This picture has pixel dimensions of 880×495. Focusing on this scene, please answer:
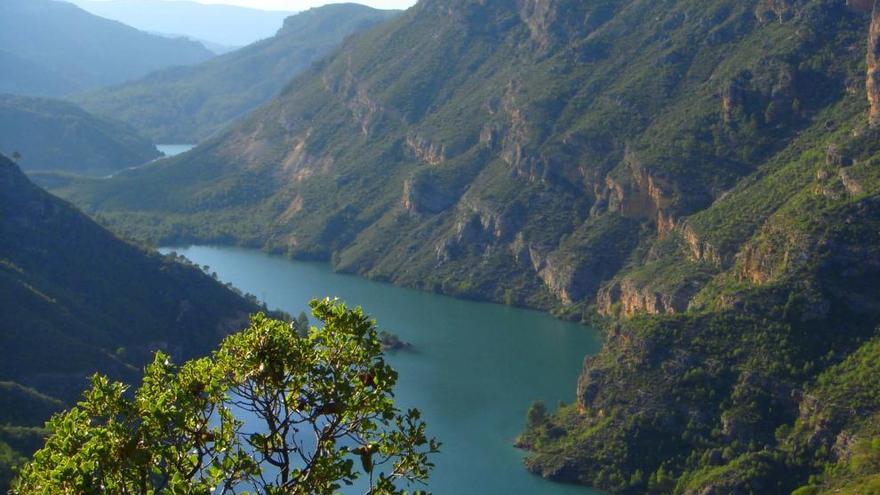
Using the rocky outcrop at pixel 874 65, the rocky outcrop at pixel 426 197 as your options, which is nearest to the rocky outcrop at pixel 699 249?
the rocky outcrop at pixel 874 65

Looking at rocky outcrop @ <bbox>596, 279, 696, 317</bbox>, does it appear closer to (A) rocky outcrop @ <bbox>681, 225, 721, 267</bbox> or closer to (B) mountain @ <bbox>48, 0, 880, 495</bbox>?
(B) mountain @ <bbox>48, 0, 880, 495</bbox>

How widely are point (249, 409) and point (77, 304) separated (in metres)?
69.3

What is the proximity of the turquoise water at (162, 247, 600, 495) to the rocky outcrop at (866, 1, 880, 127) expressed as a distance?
26657 millimetres

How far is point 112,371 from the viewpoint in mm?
76000

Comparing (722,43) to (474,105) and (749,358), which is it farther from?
(749,358)

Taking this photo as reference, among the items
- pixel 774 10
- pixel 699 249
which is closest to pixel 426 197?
pixel 774 10

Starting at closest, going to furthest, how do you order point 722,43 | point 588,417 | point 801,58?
point 588,417
point 801,58
point 722,43

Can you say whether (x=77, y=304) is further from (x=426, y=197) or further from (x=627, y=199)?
(x=426, y=197)

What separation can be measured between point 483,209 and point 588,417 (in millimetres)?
53040

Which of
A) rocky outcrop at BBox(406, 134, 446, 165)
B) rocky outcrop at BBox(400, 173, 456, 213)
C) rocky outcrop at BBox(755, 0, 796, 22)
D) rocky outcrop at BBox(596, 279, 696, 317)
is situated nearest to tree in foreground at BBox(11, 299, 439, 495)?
rocky outcrop at BBox(596, 279, 696, 317)

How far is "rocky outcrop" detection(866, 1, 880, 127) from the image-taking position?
91.8 m

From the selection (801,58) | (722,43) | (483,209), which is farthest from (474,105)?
(801,58)

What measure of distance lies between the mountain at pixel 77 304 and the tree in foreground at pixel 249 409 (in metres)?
51.1

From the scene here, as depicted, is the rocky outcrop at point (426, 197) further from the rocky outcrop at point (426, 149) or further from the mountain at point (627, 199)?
the rocky outcrop at point (426, 149)
